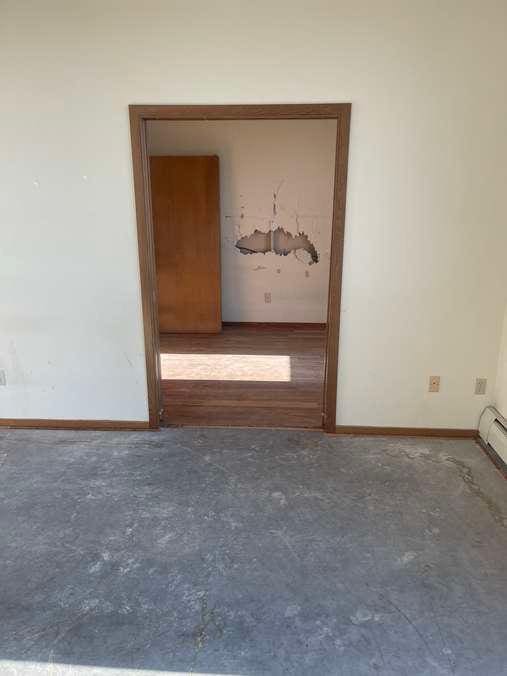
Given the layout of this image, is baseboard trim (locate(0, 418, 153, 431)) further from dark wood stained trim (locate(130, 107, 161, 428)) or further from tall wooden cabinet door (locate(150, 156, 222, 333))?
tall wooden cabinet door (locate(150, 156, 222, 333))

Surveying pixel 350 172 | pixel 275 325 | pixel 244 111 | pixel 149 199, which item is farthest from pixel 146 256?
pixel 275 325

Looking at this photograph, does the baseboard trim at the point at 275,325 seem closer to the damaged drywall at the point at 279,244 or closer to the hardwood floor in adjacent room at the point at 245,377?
the hardwood floor in adjacent room at the point at 245,377

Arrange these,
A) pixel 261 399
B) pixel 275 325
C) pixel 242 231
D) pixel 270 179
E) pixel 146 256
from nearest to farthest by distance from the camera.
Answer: pixel 146 256
pixel 261 399
pixel 270 179
pixel 242 231
pixel 275 325

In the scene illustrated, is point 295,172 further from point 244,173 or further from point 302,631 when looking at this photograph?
point 302,631

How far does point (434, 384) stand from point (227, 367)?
6.18ft

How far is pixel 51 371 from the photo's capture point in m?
2.96

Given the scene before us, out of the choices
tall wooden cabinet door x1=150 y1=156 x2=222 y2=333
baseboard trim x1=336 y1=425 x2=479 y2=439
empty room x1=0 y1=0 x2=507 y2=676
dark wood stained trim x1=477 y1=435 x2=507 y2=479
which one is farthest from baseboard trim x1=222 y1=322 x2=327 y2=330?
dark wood stained trim x1=477 y1=435 x2=507 y2=479

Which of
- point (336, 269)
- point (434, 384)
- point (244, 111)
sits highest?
point (244, 111)

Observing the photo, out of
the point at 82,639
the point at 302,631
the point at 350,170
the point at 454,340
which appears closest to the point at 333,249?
the point at 350,170

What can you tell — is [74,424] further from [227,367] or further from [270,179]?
[270,179]

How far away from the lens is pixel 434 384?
111 inches

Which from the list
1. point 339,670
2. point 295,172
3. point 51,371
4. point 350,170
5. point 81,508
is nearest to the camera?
point 339,670

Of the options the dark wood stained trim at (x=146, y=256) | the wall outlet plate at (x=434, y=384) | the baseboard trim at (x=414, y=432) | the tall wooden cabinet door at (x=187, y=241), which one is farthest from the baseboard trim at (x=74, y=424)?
the tall wooden cabinet door at (x=187, y=241)

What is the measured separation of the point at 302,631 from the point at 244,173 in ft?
14.9
